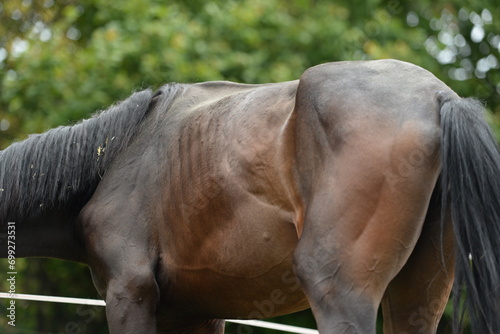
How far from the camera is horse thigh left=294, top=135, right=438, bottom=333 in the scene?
2.96m

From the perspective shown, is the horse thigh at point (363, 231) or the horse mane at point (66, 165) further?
the horse mane at point (66, 165)

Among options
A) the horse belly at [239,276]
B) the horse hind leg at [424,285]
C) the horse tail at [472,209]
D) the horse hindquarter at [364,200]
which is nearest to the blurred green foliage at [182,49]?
the horse belly at [239,276]

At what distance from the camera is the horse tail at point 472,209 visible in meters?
2.95

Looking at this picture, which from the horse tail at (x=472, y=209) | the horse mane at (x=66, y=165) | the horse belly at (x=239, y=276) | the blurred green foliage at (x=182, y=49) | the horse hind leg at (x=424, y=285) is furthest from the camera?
the blurred green foliage at (x=182, y=49)

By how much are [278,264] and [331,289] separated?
42 cm

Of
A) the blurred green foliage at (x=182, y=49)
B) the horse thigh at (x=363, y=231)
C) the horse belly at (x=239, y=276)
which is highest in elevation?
the horse thigh at (x=363, y=231)

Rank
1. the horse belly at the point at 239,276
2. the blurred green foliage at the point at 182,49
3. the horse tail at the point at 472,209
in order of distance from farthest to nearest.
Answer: the blurred green foliage at the point at 182,49, the horse belly at the point at 239,276, the horse tail at the point at 472,209

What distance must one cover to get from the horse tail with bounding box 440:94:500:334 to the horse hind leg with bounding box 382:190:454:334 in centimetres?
17

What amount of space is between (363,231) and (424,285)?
0.55 meters

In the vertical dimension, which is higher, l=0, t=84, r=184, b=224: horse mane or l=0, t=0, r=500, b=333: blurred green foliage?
l=0, t=84, r=184, b=224: horse mane

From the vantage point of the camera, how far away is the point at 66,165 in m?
4.13

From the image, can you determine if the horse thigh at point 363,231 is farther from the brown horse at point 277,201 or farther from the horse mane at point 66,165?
the horse mane at point 66,165

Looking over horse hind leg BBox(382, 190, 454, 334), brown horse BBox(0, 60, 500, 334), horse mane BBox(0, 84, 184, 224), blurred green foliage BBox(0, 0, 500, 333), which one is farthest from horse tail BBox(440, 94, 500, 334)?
blurred green foliage BBox(0, 0, 500, 333)

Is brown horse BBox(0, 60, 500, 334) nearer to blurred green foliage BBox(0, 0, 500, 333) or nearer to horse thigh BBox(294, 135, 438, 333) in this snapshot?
horse thigh BBox(294, 135, 438, 333)
